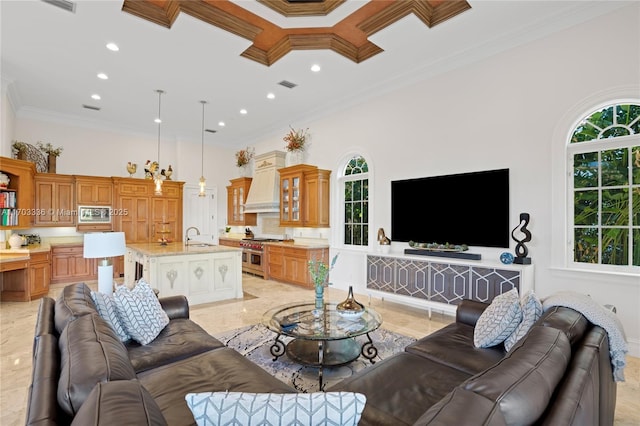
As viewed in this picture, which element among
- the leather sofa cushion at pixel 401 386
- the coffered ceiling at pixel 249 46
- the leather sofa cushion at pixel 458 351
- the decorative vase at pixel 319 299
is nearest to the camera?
the leather sofa cushion at pixel 401 386

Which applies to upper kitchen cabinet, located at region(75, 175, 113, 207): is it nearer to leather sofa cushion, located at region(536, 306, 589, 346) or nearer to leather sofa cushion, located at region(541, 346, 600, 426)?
leather sofa cushion, located at region(536, 306, 589, 346)

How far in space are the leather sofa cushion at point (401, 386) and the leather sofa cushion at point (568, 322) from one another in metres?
0.57

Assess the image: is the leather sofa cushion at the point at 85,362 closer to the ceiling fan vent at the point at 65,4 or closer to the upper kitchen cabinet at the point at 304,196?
the ceiling fan vent at the point at 65,4

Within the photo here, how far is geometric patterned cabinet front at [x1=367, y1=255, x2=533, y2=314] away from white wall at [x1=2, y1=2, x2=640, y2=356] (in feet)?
1.48

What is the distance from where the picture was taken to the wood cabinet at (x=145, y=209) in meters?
7.63

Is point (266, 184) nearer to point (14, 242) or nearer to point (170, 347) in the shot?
point (14, 242)

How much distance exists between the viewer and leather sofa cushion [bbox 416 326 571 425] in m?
0.87

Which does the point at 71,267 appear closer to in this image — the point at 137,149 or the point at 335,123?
the point at 137,149

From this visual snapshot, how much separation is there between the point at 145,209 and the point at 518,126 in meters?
8.02

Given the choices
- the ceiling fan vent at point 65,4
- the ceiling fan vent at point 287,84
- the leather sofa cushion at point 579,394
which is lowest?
the leather sofa cushion at point 579,394

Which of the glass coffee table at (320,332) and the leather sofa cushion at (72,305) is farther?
the glass coffee table at (320,332)

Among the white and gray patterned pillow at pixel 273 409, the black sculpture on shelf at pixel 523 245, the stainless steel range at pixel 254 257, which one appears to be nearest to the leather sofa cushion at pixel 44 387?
the white and gray patterned pillow at pixel 273 409

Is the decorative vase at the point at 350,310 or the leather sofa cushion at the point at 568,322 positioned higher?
the leather sofa cushion at the point at 568,322

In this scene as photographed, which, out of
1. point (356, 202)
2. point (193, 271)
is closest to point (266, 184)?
point (356, 202)
